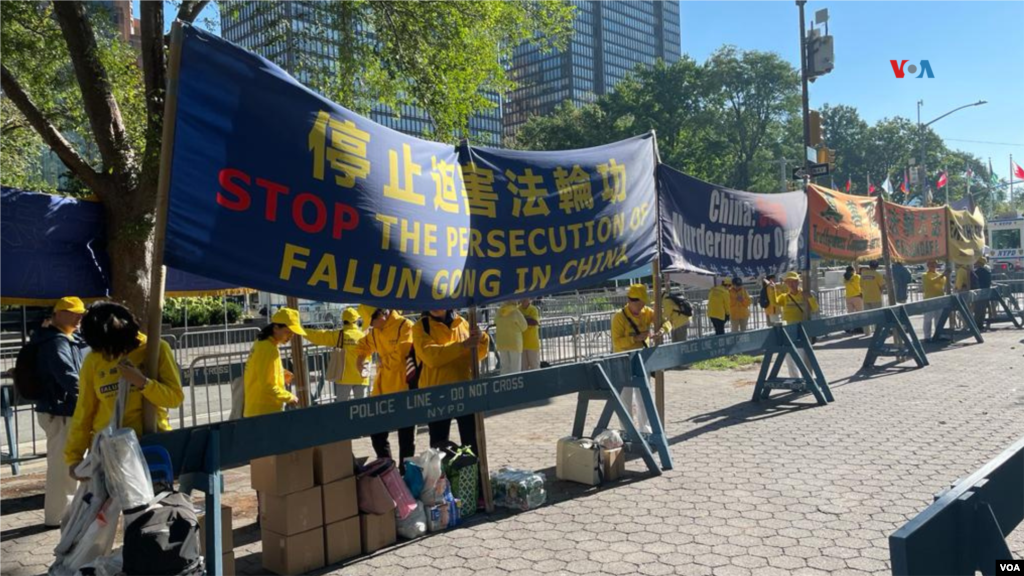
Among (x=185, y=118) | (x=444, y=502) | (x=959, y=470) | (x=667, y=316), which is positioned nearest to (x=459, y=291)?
(x=444, y=502)

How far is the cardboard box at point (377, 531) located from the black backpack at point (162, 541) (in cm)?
166

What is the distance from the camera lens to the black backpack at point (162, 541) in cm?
339

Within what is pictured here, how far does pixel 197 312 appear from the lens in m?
27.3

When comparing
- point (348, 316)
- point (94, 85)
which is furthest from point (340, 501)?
point (94, 85)

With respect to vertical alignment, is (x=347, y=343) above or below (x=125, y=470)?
above

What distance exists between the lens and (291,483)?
188 inches

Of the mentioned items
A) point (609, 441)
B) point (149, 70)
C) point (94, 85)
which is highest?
point (149, 70)

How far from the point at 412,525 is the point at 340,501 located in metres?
0.59

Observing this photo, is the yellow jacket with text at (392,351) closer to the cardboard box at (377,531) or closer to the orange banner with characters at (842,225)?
the cardboard box at (377,531)

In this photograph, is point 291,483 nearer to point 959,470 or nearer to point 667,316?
point 959,470

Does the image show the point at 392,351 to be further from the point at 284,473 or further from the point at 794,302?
the point at 794,302

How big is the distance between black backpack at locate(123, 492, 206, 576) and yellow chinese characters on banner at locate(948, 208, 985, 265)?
16546 millimetres

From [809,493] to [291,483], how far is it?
3956mm

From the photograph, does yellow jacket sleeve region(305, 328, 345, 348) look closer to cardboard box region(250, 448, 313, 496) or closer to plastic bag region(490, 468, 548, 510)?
plastic bag region(490, 468, 548, 510)
